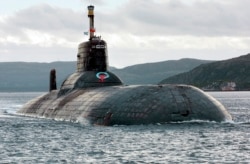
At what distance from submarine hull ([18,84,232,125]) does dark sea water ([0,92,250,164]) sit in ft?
2.64

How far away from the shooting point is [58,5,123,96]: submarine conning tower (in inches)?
2643

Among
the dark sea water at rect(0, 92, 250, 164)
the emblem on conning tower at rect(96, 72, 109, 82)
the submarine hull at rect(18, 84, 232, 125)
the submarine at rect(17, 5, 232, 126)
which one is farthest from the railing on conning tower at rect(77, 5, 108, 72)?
the dark sea water at rect(0, 92, 250, 164)

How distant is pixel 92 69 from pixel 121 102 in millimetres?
17164

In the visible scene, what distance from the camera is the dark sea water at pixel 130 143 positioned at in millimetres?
36500

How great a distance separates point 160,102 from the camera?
51.2 m

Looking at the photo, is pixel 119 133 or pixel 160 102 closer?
pixel 119 133

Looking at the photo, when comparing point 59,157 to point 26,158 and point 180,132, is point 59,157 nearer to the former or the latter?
point 26,158

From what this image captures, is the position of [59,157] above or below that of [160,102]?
below

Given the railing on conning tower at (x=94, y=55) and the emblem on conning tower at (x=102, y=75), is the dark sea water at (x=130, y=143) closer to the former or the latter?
the emblem on conning tower at (x=102, y=75)

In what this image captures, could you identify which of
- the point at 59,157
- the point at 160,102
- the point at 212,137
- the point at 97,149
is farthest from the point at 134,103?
the point at 59,157

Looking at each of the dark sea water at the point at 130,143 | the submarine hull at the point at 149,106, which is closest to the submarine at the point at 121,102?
the submarine hull at the point at 149,106

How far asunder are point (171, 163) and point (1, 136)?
72.5 feet

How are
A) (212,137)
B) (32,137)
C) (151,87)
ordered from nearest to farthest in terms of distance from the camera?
(212,137) < (32,137) < (151,87)

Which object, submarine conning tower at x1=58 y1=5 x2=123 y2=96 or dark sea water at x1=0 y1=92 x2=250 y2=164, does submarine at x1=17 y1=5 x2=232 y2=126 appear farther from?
dark sea water at x1=0 y1=92 x2=250 y2=164
